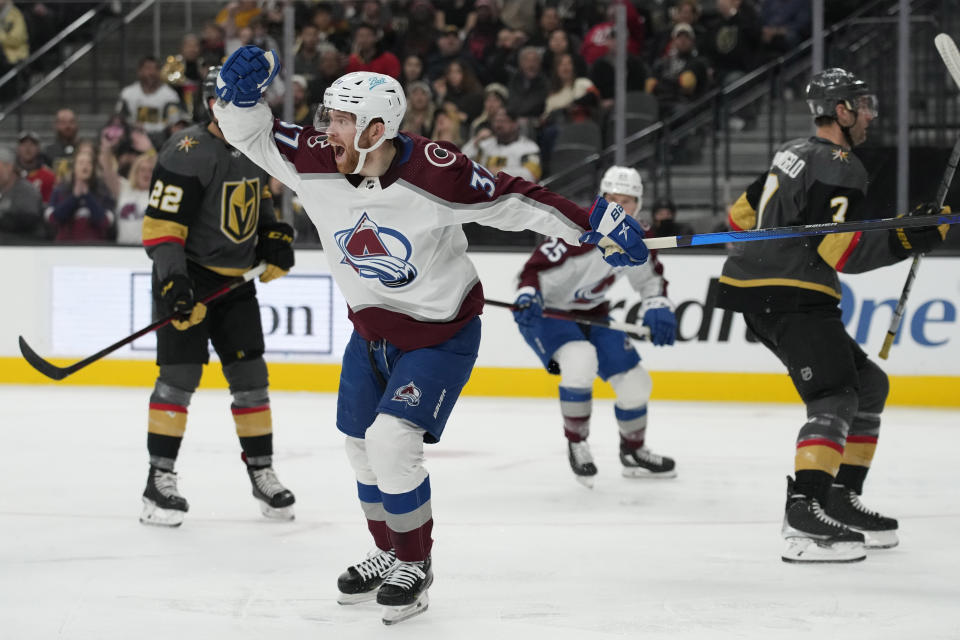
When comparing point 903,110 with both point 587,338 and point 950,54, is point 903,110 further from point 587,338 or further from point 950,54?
point 950,54

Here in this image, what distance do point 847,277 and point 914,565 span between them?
3455 mm

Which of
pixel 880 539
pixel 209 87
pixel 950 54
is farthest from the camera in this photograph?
pixel 209 87

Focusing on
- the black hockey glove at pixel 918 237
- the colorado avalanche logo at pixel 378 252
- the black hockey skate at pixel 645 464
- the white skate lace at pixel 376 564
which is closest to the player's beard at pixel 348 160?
the colorado avalanche logo at pixel 378 252

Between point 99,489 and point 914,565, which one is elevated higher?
point 914,565

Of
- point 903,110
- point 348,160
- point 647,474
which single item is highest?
→ point 903,110

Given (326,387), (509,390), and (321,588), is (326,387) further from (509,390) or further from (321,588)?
(321,588)

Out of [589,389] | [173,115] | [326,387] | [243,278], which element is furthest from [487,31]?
[243,278]

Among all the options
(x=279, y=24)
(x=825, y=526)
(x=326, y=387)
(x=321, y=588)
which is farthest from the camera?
(x=279, y=24)

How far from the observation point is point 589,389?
470 cm

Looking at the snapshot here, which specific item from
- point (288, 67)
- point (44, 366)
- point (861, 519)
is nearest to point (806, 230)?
point (861, 519)

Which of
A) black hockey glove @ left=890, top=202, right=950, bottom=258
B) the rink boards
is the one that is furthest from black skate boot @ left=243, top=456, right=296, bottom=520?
the rink boards

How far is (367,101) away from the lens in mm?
2791

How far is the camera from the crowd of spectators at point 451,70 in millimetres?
7379

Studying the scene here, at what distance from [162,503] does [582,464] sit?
154 centimetres
